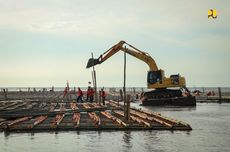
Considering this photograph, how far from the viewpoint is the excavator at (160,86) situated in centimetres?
4541

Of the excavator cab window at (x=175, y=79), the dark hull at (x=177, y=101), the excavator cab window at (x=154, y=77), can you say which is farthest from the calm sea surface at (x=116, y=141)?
the excavator cab window at (x=154, y=77)

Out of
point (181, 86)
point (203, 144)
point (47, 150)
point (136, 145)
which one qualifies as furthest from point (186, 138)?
point (181, 86)

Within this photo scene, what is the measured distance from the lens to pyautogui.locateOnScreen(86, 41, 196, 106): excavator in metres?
45.4

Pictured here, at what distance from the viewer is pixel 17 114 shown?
25.6 metres

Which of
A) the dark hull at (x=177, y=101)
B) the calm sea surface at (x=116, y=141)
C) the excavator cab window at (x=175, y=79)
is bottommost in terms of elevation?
the calm sea surface at (x=116, y=141)

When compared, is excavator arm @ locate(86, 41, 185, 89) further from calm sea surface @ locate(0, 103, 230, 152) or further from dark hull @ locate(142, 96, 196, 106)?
calm sea surface @ locate(0, 103, 230, 152)

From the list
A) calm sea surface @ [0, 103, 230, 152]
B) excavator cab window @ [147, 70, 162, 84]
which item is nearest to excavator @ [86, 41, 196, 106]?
excavator cab window @ [147, 70, 162, 84]

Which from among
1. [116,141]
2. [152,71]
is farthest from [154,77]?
[116,141]

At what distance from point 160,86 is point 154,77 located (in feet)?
3.95

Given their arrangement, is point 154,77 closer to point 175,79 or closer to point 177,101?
point 175,79

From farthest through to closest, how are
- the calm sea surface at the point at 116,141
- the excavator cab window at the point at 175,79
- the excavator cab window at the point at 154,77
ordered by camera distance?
the excavator cab window at the point at 154,77 → the excavator cab window at the point at 175,79 → the calm sea surface at the point at 116,141

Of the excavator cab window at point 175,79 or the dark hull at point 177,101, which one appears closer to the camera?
the dark hull at point 177,101

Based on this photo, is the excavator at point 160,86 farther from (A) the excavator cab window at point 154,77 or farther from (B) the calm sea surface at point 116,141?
(B) the calm sea surface at point 116,141

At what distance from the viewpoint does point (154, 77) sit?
4691 cm
